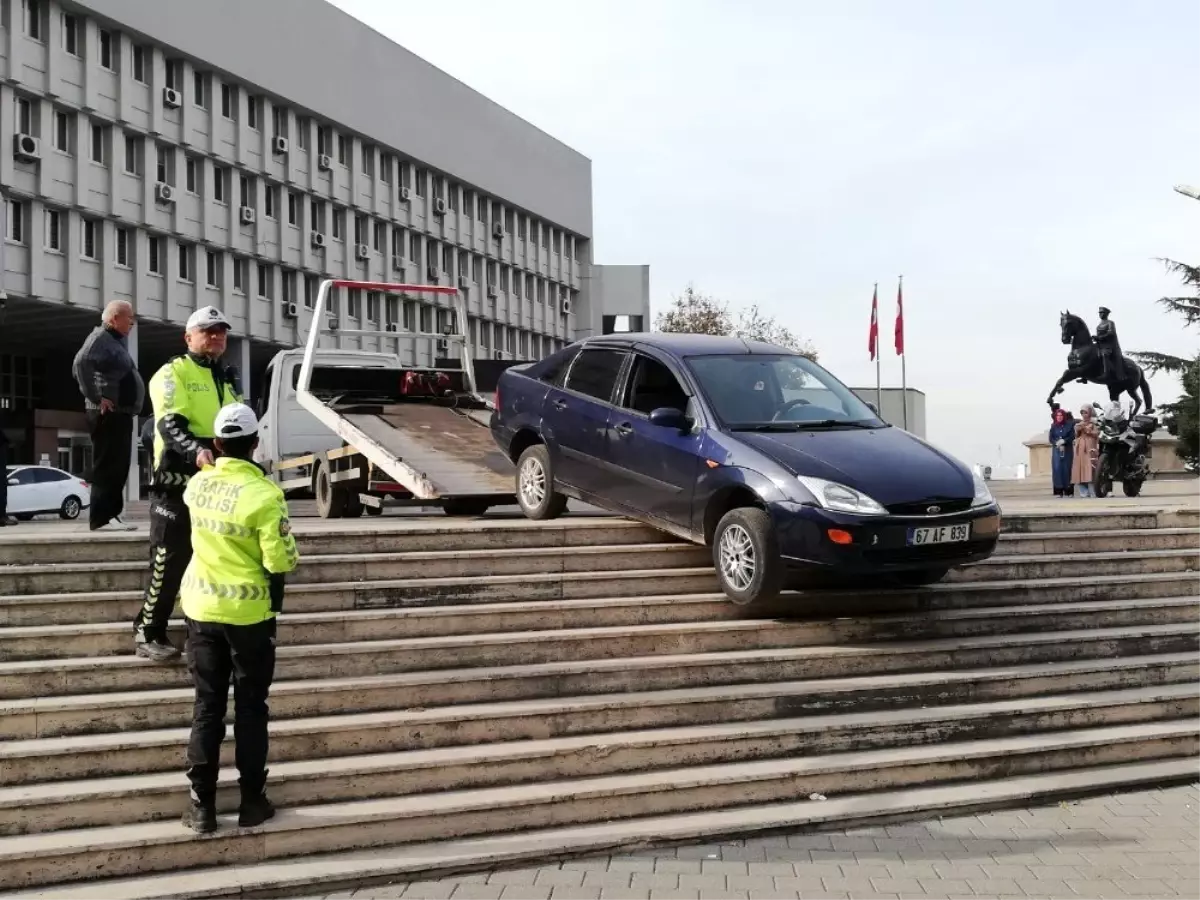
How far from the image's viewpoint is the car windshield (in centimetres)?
874

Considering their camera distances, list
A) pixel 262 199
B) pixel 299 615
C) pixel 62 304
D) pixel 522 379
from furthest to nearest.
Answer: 1. pixel 262 199
2. pixel 62 304
3. pixel 522 379
4. pixel 299 615

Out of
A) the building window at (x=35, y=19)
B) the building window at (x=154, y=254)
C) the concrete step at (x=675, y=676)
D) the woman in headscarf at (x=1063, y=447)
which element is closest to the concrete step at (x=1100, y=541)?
the concrete step at (x=675, y=676)

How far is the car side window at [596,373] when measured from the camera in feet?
31.6

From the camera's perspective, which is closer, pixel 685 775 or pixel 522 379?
pixel 685 775

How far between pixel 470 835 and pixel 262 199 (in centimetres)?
4518

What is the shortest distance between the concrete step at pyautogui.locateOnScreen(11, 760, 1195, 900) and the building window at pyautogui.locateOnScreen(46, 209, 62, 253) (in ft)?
118

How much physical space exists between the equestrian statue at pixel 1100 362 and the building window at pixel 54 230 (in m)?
29.0

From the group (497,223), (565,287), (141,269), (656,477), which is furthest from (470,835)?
(565,287)

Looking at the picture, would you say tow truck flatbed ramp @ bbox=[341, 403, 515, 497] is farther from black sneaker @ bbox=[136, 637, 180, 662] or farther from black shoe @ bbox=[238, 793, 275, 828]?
black shoe @ bbox=[238, 793, 275, 828]

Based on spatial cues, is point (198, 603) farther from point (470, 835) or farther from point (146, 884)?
point (470, 835)

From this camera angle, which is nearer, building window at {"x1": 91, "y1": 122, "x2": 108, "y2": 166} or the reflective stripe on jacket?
the reflective stripe on jacket

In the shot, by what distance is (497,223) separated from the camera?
6612 centimetres

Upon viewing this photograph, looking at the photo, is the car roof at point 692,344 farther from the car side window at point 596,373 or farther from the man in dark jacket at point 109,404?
the man in dark jacket at point 109,404

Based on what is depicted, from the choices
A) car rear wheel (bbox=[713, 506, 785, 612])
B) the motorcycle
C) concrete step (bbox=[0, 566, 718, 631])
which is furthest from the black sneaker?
the motorcycle
